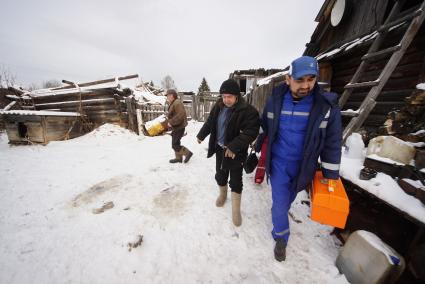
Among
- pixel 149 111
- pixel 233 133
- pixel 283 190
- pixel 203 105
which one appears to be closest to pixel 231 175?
pixel 233 133

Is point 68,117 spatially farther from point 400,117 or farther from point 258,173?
point 400,117

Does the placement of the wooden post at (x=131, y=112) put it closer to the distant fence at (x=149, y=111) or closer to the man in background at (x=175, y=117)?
the distant fence at (x=149, y=111)

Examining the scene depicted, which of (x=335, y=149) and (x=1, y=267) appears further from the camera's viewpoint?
(x=1, y=267)

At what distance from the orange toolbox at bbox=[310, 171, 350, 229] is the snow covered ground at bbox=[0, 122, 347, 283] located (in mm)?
655

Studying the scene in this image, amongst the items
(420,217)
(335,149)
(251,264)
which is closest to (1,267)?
(251,264)

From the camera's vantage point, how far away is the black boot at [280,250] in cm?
209

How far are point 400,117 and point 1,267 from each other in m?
5.03

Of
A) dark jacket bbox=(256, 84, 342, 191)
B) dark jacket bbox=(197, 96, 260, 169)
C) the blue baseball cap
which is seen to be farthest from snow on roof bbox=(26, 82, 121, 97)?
dark jacket bbox=(256, 84, 342, 191)

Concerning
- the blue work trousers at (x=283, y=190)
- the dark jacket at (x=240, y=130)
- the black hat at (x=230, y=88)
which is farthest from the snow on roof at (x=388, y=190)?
the black hat at (x=230, y=88)

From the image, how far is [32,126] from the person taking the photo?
23.1ft

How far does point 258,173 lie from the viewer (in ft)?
12.0

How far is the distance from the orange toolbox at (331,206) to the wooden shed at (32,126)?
31.2ft

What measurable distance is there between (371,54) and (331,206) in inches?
117

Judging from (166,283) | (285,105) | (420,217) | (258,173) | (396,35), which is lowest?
(166,283)
